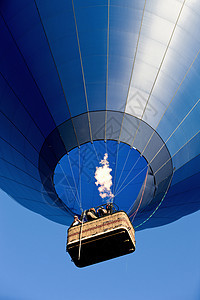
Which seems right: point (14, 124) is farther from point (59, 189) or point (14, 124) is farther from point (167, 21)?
point (167, 21)

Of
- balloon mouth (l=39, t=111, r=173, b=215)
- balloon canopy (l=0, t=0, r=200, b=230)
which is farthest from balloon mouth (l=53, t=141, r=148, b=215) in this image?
balloon mouth (l=39, t=111, r=173, b=215)

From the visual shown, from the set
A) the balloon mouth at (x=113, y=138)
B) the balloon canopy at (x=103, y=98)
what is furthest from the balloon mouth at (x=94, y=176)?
the balloon mouth at (x=113, y=138)

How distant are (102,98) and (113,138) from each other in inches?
35.1

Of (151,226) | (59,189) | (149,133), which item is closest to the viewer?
(149,133)

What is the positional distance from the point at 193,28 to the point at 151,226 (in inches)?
190

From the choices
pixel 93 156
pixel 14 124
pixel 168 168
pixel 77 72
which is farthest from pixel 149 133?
pixel 14 124

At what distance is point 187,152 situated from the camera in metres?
7.18

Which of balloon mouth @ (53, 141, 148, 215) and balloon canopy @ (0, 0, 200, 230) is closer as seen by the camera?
balloon canopy @ (0, 0, 200, 230)

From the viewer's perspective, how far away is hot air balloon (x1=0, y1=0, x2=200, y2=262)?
6.52 m

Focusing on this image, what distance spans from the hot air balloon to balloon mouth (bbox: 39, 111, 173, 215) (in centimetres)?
2

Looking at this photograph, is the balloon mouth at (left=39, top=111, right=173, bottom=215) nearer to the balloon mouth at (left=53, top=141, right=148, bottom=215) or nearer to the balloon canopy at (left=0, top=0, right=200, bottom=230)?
the balloon canopy at (left=0, top=0, right=200, bottom=230)

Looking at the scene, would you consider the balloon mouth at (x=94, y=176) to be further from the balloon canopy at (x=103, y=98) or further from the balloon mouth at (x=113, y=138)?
the balloon mouth at (x=113, y=138)

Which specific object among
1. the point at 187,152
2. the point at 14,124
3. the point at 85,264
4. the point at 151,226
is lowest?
the point at 85,264

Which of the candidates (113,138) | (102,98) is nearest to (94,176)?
(113,138)
